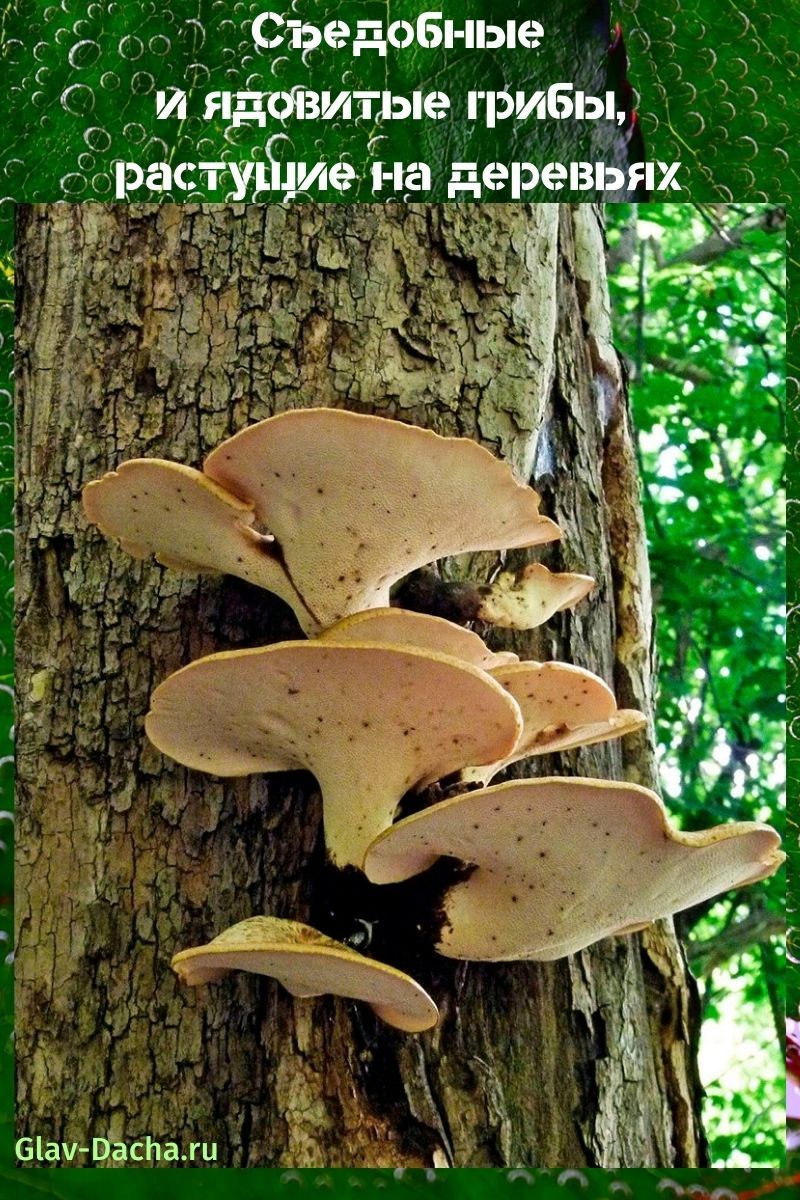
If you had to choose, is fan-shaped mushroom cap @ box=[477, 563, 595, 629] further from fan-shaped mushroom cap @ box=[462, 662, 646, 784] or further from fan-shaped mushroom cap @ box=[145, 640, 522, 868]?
fan-shaped mushroom cap @ box=[145, 640, 522, 868]

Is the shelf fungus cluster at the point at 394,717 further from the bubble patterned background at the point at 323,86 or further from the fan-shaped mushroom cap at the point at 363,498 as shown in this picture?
the bubble patterned background at the point at 323,86

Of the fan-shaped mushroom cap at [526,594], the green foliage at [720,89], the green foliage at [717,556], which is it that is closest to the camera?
the fan-shaped mushroom cap at [526,594]

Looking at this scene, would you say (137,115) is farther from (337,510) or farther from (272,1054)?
(272,1054)

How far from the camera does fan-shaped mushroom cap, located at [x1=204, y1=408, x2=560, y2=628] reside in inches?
49.2

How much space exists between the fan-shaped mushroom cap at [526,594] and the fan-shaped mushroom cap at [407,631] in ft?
0.85

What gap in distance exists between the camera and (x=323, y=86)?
172cm

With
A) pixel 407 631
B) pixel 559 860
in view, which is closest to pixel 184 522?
pixel 407 631

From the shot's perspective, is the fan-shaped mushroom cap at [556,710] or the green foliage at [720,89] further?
the green foliage at [720,89]

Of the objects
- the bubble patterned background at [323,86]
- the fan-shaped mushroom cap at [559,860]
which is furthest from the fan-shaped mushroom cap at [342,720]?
the bubble patterned background at [323,86]

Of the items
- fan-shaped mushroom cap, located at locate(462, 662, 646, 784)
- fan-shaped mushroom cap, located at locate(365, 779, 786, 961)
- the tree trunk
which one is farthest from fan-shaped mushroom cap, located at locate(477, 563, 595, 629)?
fan-shaped mushroom cap, located at locate(365, 779, 786, 961)

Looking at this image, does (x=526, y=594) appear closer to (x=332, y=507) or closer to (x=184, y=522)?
(x=332, y=507)

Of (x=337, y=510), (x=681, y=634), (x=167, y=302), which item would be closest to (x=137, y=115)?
(x=167, y=302)

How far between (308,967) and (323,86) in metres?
1.47

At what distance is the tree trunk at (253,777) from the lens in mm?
1401
